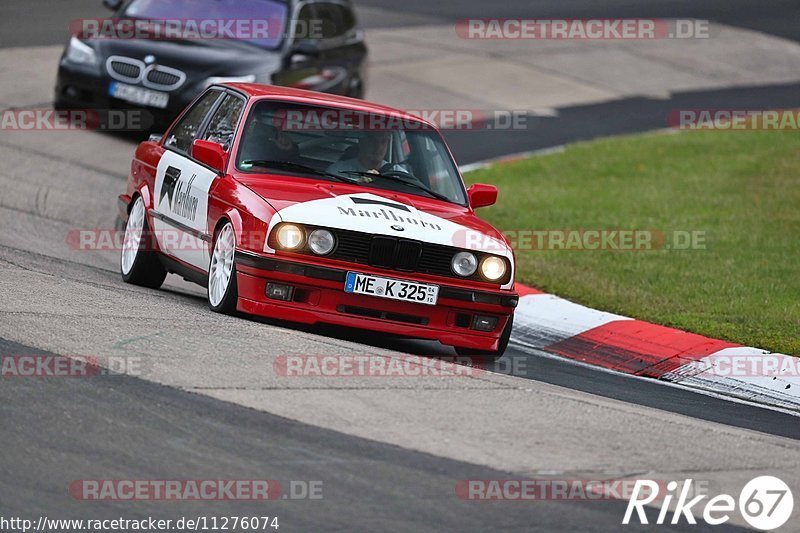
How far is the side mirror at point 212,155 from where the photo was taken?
913 cm

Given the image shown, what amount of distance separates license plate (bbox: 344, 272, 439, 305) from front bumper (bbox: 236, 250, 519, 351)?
33mm

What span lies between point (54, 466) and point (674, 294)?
6.88 m

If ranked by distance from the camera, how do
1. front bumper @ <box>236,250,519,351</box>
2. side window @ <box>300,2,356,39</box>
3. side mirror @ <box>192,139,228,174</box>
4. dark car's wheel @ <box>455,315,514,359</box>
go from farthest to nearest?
side window @ <box>300,2,356,39</box>, side mirror @ <box>192,139,228,174</box>, dark car's wheel @ <box>455,315,514,359</box>, front bumper @ <box>236,250,519,351</box>

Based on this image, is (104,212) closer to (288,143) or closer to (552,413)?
(288,143)

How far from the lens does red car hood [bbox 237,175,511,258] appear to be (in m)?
8.37

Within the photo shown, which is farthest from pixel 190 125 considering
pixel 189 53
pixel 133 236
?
pixel 189 53

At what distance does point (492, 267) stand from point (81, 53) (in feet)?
A: 27.9

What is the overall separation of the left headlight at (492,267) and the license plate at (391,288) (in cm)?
35

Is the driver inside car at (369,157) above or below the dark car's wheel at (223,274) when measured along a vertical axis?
above

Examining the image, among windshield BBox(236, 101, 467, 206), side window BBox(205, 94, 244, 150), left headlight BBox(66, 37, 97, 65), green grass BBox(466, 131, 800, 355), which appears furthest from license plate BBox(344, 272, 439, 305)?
left headlight BBox(66, 37, 97, 65)

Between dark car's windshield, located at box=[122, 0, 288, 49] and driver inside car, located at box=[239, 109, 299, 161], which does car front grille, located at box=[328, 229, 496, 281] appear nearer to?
driver inside car, located at box=[239, 109, 299, 161]

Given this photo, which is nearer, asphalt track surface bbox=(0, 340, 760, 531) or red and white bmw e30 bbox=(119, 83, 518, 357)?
asphalt track surface bbox=(0, 340, 760, 531)

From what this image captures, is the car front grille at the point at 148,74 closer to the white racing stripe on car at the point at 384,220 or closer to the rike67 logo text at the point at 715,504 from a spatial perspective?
the white racing stripe on car at the point at 384,220

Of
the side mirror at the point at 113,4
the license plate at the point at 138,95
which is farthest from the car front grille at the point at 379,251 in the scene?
the side mirror at the point at 113,4
